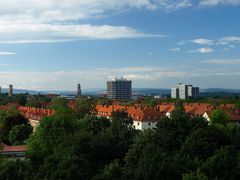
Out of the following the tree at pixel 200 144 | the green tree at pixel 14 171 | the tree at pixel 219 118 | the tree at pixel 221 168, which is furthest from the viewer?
the tree at pixel 219 118

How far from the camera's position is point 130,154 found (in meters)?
39.3

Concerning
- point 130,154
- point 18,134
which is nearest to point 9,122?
point 18,134

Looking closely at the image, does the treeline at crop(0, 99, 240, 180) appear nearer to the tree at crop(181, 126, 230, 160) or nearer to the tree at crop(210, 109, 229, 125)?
the tree at crop(181, 126, 230, 160)

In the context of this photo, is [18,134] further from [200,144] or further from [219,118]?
[219,118]

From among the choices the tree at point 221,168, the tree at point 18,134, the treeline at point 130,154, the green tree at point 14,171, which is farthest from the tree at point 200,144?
the tree at point 18,134

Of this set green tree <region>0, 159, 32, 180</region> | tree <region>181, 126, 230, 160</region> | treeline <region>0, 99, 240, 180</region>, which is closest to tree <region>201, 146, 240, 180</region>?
treeline <region>0, 99, 240, 180</region>

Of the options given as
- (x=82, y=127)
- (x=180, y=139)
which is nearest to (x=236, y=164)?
(x=180, y=139)

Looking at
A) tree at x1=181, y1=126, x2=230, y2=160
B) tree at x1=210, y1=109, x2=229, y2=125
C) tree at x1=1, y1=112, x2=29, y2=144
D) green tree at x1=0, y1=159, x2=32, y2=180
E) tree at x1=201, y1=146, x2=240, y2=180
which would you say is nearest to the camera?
green tree at x1=0, y1=159, x2=32, y2=180

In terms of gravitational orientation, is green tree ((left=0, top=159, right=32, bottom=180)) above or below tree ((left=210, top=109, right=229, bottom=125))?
below

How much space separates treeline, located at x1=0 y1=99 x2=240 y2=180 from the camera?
1362 inches

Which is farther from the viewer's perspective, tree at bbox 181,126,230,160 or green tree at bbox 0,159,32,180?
tree at bbox 181,126,230,160

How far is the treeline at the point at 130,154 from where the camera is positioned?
113 feet

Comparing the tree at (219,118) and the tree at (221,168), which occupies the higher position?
the tree at (219,118)

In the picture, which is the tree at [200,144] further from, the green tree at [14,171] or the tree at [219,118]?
the tree at [219,118]
